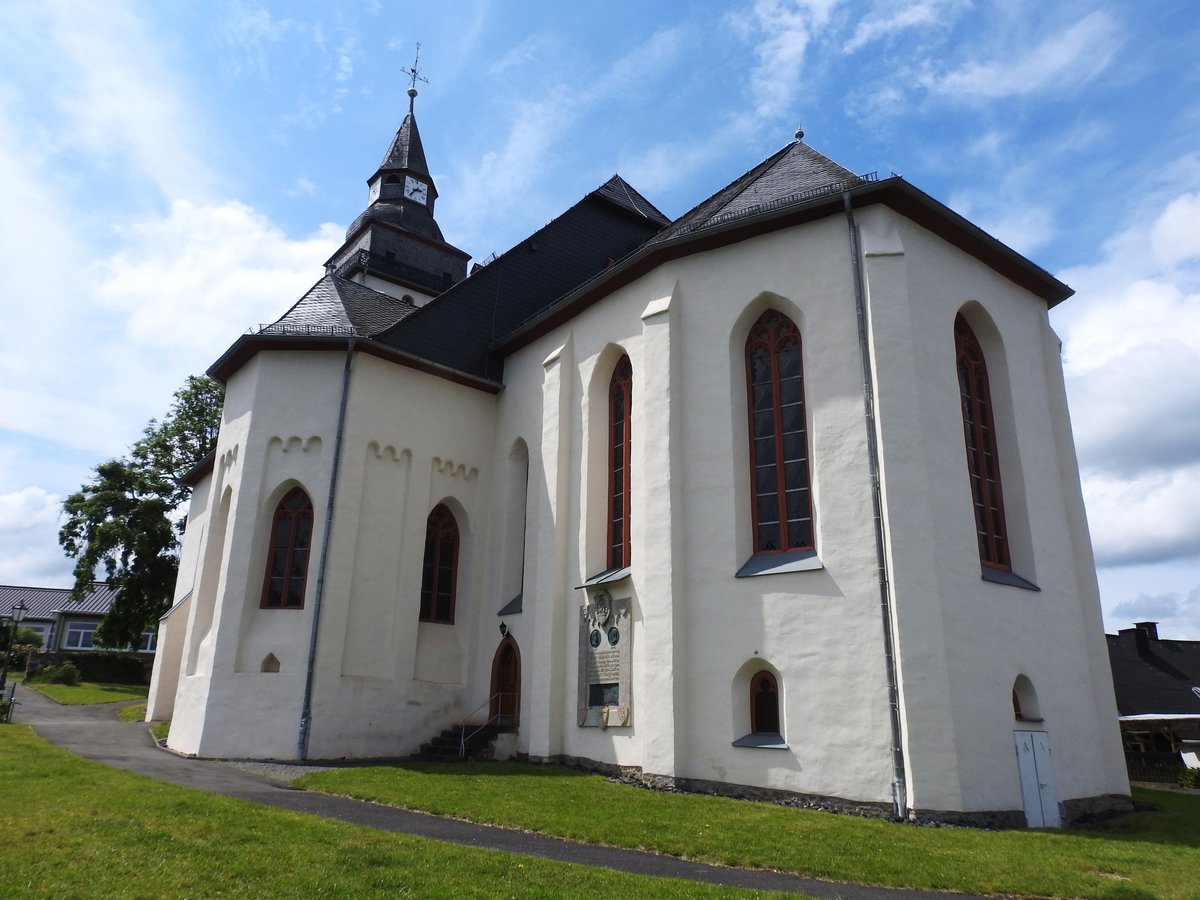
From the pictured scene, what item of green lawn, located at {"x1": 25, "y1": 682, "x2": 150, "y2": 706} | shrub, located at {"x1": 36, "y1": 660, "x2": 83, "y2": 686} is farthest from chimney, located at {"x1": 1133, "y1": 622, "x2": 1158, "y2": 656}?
shrub, located at {"x1": 36, "y1": 660, "x2": 83, "y2": 686}

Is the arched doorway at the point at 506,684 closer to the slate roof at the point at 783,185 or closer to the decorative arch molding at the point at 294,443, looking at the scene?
the decorative arch molding at the point at 294,443

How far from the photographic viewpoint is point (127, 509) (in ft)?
109

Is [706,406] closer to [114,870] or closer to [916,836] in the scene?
[916,836]

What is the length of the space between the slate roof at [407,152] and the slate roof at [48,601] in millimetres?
33285

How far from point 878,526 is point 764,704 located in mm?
3183

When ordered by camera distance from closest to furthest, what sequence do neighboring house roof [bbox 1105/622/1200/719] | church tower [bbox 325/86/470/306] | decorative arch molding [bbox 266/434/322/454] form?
1. decorative arch molding [bbox 266/434/322/454]
2. neighboring house roof [bbox 1105/622/1200/719]
3. church tower [bbox 325/86/470/306]

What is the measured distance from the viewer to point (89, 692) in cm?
3056

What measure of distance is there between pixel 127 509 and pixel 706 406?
27.7 meters

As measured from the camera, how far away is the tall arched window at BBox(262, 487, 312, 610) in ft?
56.3

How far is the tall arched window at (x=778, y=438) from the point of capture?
1324 centimetres

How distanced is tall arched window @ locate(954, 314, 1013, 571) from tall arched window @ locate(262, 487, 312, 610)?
41.1 ft

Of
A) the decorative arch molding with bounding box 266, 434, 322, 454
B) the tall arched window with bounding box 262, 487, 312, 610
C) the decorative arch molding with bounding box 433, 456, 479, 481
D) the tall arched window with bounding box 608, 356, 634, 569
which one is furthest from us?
the decorative arch molding with bounding box 433, 456, 479, 481

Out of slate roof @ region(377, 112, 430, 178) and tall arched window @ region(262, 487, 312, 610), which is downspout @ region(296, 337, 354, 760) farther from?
slate roof @ region(377, 112, 430, 178)

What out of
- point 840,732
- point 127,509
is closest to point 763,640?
point 840,732
